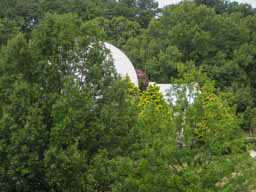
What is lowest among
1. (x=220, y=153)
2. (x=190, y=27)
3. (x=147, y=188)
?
(x=147, y=188)

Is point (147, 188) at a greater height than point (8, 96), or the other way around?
point (8, 96)

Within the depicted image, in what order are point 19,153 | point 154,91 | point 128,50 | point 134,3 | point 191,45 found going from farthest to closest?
point 134,3
point 128,50
point 191,45
point 154,91
point 19,153

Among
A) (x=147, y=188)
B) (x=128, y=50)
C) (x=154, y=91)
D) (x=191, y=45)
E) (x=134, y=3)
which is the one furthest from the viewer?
(x=134, y=3)

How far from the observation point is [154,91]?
512 inches

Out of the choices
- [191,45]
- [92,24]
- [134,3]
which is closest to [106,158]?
[92,24]

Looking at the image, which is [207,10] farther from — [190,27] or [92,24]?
[92,24]

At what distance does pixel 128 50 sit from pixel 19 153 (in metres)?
21.8

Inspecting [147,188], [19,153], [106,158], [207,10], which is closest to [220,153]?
[147,188]

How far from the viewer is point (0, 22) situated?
104 feet

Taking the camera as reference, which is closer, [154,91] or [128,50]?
[154,91]

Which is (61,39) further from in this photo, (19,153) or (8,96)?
(19,153)

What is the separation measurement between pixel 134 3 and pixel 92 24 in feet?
120

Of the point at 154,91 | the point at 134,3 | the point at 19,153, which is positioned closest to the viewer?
the point at 19,153

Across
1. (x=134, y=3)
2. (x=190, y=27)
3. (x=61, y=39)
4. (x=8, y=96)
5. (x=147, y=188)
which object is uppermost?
(x=134, y=3)
